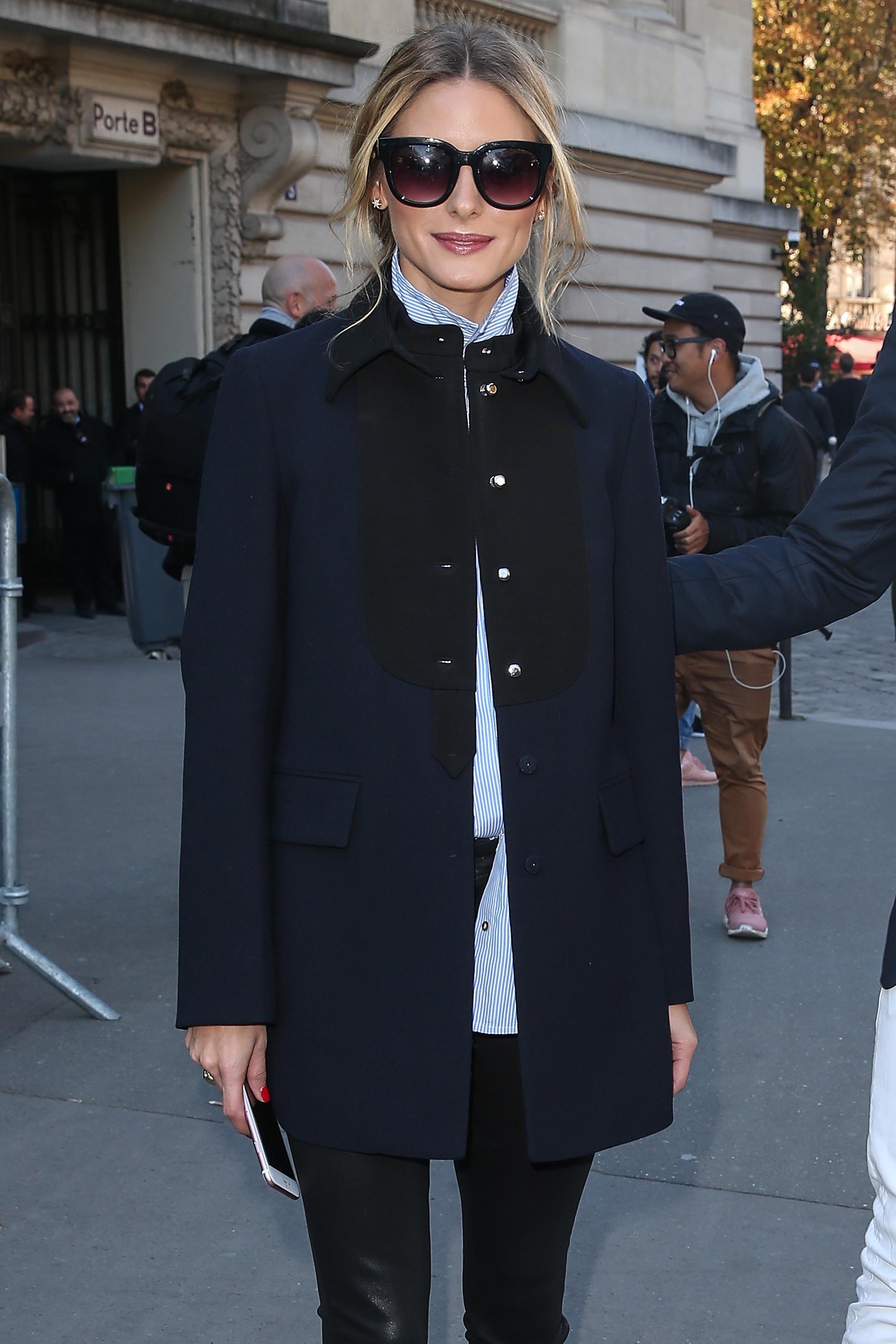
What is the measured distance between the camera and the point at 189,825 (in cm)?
207

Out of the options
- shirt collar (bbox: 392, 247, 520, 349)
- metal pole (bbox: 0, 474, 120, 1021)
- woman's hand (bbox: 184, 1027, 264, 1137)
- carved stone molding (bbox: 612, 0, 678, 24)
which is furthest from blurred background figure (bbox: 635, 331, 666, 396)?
carved stone molding (bbox: 612, 0, 678, 24)

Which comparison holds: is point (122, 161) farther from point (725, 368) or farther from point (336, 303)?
point (336, 303)

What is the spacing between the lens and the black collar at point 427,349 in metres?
2.12

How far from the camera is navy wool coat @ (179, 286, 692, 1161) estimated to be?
2039 millimetres

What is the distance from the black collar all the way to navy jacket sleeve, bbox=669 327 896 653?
0.32 meters

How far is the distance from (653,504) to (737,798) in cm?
347

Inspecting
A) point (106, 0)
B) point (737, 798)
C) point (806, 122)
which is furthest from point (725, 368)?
point (806, 122)

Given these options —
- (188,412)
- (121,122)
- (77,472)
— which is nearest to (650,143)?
(121,122)

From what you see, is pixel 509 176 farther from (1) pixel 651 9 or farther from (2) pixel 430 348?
(1) pixel 651 9

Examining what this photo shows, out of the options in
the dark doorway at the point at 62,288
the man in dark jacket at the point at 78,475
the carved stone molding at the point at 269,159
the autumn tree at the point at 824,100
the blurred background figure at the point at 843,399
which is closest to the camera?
the carved stone molding at the point at 269,159

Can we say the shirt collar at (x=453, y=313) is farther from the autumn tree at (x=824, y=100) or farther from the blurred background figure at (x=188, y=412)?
the autumn tree at (x=824, y=100)

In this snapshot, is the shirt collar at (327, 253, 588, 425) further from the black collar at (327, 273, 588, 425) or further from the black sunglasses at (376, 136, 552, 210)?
the black sunglasses at (376, 136, 552, 210)

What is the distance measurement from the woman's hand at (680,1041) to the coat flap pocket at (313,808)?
539mm

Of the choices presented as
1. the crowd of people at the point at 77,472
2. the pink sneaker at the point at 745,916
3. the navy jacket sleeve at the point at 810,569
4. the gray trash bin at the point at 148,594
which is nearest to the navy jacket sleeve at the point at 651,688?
the navy jacket sleeve at the point at 810,569
